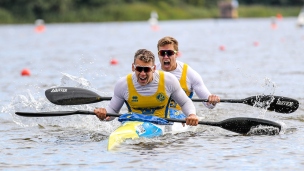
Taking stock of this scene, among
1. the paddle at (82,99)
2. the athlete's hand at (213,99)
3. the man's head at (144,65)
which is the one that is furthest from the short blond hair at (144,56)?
the paddle at (82,99)

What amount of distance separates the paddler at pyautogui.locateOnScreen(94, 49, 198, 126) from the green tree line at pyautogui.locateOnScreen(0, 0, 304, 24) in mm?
59782

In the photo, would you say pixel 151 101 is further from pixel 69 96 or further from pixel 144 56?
pixel 69 96

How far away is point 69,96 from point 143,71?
8.82ft

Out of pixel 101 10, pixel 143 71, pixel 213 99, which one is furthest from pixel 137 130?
pixel 101 10

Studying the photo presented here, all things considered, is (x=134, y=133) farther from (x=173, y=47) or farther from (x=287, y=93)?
(x=287, y=93)

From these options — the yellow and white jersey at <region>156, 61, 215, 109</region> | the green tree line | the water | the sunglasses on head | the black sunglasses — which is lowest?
the water

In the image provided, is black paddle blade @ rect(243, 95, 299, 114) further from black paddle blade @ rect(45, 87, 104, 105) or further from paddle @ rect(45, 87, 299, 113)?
black paddle blade @ rect(45, 87, 104, 105)

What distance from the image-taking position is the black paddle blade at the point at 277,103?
1341 cm

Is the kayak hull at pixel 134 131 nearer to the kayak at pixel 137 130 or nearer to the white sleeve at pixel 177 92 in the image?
the kayak at pixel 137 130

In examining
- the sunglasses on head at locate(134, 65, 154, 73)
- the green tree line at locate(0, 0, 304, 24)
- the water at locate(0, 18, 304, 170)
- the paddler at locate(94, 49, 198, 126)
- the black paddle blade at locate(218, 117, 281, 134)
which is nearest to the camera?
the water at locate(0, 18, 304, 170)

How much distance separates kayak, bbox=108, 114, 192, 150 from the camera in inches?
433

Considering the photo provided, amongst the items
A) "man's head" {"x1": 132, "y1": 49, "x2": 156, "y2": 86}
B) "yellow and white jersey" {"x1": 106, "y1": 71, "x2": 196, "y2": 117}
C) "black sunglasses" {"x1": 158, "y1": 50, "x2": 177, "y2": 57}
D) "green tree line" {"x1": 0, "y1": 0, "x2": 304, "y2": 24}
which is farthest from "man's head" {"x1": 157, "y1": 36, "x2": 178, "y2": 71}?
"green tree line" {"x1": 0, "y1": 0, "x2": 304, "y2": 24}

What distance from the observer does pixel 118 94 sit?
1178cm

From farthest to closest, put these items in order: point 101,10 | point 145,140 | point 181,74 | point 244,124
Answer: point 101,10 → point 181,74 → point 244,124 → point 145,140
